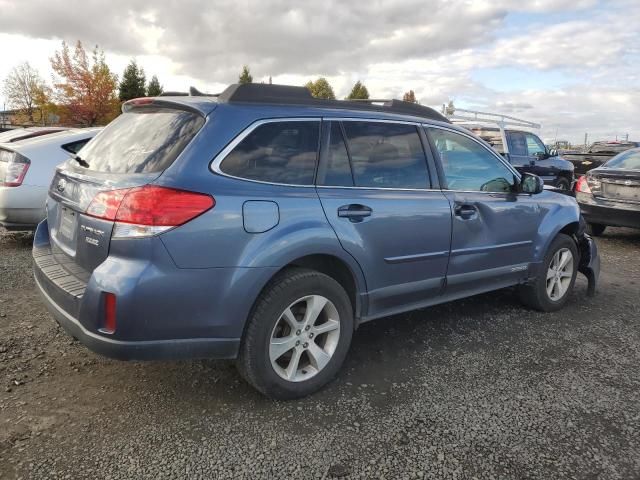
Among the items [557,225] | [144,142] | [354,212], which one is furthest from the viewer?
[557,225]

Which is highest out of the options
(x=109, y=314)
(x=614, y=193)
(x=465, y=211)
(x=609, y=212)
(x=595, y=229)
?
(x=465, y=211)

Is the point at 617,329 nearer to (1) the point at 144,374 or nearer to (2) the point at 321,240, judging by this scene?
(2) the point at 321,240

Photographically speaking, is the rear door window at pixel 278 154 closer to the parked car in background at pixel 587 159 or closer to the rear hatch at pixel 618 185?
the rear hatch at pixel 618 185

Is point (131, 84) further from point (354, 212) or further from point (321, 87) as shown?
point (354, 212)

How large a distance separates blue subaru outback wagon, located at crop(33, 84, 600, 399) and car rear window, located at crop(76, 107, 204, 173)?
0.01 meters

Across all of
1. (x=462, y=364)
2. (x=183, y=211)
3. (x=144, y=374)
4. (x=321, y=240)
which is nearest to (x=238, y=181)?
(x=183, y=211)

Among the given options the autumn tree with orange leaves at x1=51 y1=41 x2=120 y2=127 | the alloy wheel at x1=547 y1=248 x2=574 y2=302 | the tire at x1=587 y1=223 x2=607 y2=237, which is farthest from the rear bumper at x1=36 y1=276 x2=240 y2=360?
the autumn tree with orange leaves at x1=51 y1=41 x2=120 y2=127

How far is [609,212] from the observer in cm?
794

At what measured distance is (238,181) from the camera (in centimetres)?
273

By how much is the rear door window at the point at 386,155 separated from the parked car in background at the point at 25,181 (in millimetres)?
4176

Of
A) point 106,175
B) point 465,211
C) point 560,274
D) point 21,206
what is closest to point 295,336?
point 106,175

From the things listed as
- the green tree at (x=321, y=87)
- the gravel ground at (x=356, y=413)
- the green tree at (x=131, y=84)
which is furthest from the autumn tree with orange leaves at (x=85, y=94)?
the gravel ground at (x=356, y=413)

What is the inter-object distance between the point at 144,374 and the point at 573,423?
255 cm

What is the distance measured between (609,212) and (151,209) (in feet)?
24.7
